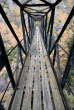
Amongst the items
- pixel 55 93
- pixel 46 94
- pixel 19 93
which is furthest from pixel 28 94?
pixel 55 93

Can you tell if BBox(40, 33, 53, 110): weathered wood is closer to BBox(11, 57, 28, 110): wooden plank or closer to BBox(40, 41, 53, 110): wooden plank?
BBox(40, 41, 53, 110): wooden plank

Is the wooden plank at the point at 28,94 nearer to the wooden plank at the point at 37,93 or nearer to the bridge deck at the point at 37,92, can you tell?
the bridge deck at the point at 37,92

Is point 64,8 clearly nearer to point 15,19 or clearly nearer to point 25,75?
point 15,19

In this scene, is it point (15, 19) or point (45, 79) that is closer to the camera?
point (45, 79)

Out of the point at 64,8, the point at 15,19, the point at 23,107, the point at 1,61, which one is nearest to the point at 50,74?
the point at 23,107

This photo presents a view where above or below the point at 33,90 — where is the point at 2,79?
below

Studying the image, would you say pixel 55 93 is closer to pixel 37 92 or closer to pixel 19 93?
pixel 37 92

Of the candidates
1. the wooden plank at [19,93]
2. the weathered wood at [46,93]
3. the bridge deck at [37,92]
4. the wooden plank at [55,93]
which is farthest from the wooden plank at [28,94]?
the wooden plank at [55,93]

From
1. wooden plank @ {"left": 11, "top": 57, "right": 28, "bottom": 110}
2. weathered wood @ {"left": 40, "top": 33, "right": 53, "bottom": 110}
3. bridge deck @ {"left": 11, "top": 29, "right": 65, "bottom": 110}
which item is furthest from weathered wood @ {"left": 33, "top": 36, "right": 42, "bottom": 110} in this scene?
wooden plank @ {"left": 11, "top": 57, "right": 28, "bottom": 110}

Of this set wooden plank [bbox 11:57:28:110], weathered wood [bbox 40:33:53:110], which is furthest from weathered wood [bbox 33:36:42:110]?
wooden plank [bbox 11:57:28:110]

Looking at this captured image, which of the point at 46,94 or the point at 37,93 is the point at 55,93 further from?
the point at 37,93

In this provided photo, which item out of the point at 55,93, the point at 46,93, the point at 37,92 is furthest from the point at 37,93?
the point at 55,93
